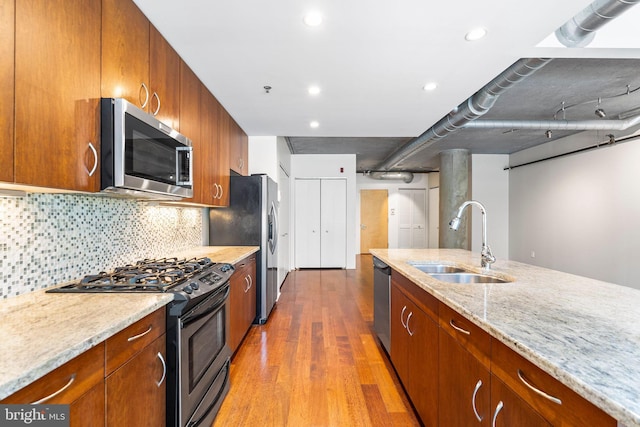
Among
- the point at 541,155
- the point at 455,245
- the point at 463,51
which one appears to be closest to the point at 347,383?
the point at 463,51

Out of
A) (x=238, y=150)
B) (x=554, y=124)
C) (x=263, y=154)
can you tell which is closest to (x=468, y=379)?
(x=238, y=150)

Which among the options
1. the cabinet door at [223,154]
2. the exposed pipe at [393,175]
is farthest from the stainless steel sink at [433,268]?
the exposed pipe at [393,175]

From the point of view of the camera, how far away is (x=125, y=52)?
1.56 m

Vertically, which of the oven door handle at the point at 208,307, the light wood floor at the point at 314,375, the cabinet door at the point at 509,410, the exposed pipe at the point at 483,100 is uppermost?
the exposed pipe at the point at 483,100

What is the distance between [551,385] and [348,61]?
2.21 metres

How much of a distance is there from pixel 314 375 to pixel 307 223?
14.8 ft

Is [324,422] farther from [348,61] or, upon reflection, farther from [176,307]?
[348,61]

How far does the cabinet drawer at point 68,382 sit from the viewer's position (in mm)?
727

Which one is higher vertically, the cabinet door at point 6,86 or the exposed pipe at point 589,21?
the exposed pipe at point 589,21

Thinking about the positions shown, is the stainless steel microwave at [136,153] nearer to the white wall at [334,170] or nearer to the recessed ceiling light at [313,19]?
the recessed ceiling light at [313,19]

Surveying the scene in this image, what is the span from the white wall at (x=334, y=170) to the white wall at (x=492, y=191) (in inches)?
118

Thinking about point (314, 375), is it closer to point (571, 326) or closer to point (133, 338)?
point (133, 338)

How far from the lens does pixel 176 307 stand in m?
1.38

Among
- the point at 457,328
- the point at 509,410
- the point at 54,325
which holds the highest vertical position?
the point at 54,325
